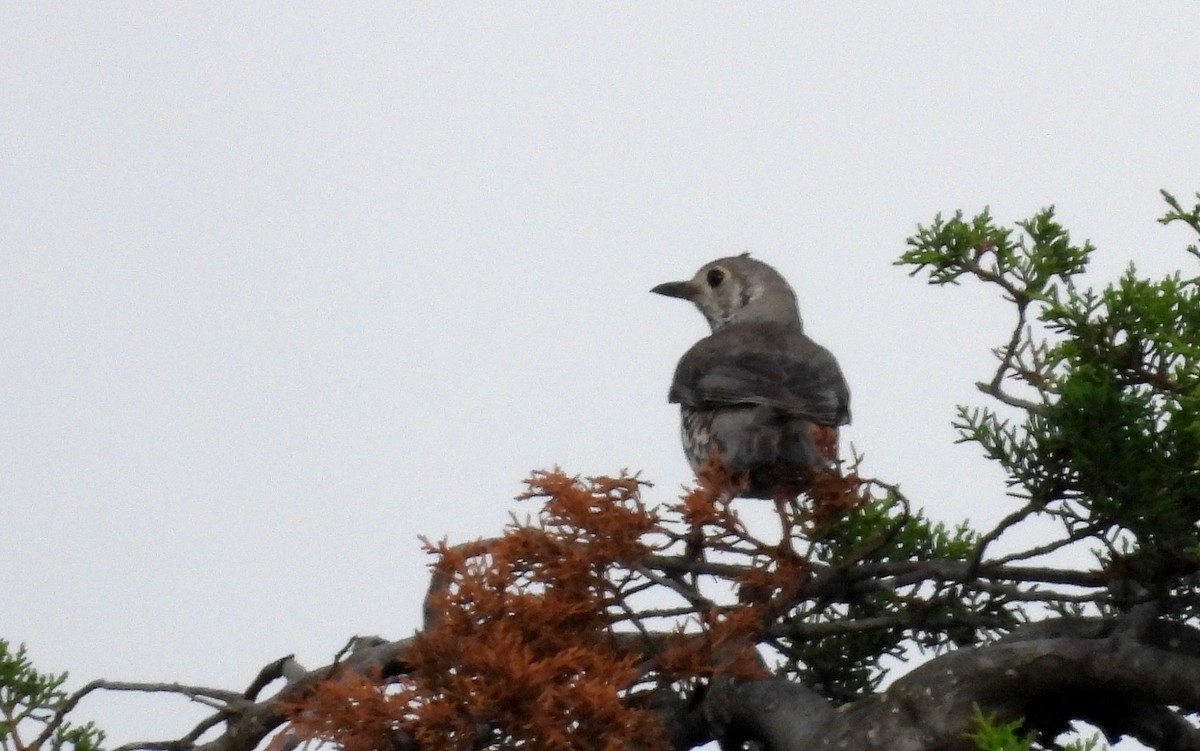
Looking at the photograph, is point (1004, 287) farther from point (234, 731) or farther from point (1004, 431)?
point (234, 731)

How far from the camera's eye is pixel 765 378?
4969 millimetres

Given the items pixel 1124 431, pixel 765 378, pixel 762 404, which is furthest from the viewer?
pixel 765 378

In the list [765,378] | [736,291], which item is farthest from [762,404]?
[736,291]

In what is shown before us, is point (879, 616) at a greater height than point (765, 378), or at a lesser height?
lesser

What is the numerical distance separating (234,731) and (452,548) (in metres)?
0.98

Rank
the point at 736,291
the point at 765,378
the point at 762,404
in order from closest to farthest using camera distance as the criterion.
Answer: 1. the point at 762,404
2. the point at 765,378
3. the point at 736,291

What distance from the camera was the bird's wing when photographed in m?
4.81

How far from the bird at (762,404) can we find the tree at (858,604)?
461 millimetres

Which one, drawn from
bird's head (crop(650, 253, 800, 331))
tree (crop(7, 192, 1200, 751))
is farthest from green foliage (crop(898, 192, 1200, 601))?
bird's head (crop(650, 253, 800, 331))

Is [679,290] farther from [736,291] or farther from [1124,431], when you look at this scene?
[1124,431]

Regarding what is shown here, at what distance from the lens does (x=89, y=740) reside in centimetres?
387

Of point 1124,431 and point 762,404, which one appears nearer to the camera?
point 1124,431

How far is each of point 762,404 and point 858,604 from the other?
975 mm

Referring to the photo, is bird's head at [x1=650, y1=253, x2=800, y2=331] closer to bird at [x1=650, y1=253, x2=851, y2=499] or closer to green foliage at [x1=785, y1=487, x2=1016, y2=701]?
bird at [x1=650, y1=253, x2=851, y2=499]
